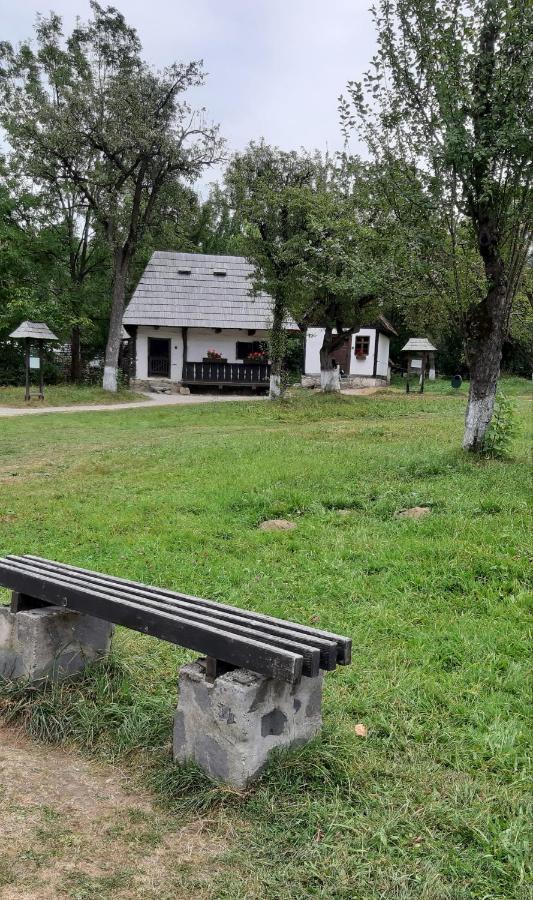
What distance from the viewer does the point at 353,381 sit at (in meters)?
30.8

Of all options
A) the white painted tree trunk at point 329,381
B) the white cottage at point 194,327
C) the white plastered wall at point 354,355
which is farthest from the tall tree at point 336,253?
the white plastered wall at point 354,355

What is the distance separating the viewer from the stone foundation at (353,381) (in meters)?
29.9

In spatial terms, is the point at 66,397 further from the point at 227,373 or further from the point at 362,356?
the point at 362,356

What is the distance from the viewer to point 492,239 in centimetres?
786

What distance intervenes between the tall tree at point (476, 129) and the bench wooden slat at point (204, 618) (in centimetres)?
617

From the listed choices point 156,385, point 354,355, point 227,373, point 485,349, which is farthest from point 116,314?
point 485,349

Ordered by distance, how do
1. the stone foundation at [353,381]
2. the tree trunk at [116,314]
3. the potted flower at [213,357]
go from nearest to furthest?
the tree trunk at [116,314]
the potted flower at [213,357]
the stone foundation at [353,381]

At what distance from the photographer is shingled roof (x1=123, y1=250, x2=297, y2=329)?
89.1 ft

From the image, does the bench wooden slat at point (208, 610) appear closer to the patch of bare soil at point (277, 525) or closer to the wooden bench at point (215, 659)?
the wooden bench at point (215, 659)

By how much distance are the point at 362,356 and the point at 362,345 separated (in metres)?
0.52

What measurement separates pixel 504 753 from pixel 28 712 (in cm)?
206

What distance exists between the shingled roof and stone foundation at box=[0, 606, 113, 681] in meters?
23.8

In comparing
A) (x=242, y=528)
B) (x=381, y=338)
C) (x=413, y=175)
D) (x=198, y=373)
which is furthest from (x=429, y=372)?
(x=242, y=528)

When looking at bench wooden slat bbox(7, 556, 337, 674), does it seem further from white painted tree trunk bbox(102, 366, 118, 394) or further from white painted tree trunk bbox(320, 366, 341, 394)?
white painted tree trunk bbox(102, 366, 118, 394)
